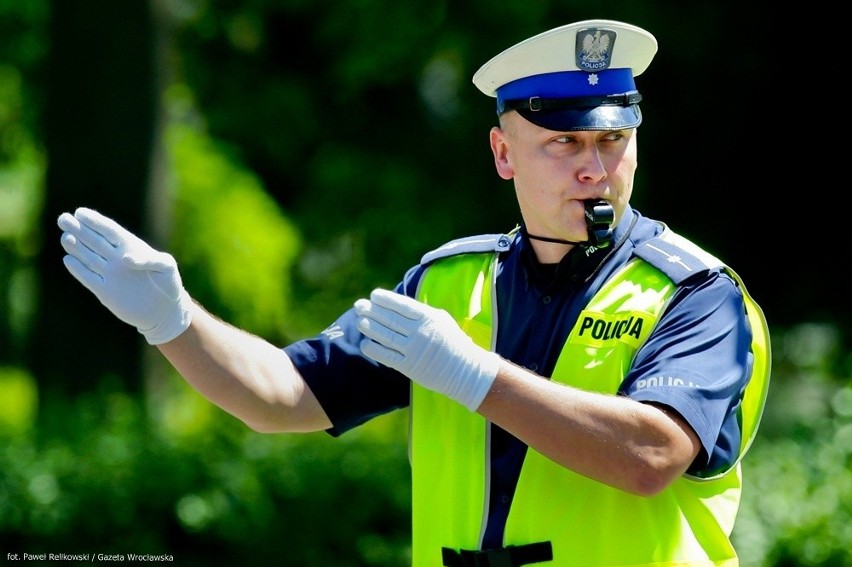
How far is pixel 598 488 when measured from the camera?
9.75 feet

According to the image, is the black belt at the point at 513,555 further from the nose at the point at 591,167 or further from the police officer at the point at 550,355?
the nose at the point at 591,167

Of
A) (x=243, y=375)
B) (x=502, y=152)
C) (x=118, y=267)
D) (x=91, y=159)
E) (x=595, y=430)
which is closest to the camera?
(x=595, y=430)

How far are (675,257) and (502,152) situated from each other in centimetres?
50

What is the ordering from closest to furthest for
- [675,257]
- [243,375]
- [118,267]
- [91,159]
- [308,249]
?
[118,267]
[675,257]
[243,375]
[91,159]
[308,249]

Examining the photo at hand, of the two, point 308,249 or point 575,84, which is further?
point 308,249

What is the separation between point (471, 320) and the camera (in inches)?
125

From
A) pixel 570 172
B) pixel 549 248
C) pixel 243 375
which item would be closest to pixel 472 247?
pixel 549 248

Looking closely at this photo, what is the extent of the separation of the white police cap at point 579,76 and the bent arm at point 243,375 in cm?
80

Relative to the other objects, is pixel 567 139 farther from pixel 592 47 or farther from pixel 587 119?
pixel 592 47

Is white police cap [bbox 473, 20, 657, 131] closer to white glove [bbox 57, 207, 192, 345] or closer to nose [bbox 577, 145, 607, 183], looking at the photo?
nose [bbox 577, 145, 607, 183]

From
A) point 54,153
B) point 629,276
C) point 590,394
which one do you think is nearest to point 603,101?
point 629,276

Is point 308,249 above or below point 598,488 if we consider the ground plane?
above

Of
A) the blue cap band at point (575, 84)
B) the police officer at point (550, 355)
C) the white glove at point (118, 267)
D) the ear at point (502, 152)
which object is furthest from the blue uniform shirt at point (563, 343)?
the white glove at point (118, 267)

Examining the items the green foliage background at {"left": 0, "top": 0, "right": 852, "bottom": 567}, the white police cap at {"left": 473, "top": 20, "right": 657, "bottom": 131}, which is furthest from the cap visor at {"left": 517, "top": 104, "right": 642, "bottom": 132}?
the green foliage background at {"left": 0, "top": 0, "right": 852, "bottom": 567}
